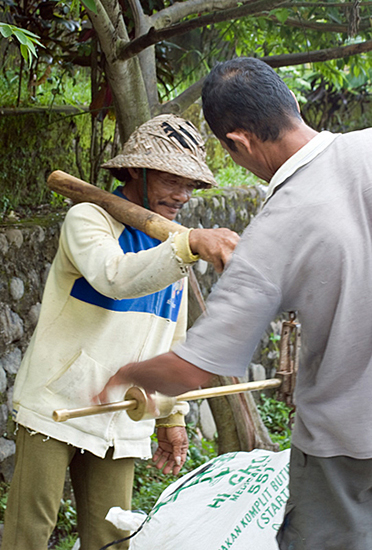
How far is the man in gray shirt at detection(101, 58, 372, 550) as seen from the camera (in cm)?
130

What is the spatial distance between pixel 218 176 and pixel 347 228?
14.8 ft

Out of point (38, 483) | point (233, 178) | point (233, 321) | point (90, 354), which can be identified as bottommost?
point (38, 483)

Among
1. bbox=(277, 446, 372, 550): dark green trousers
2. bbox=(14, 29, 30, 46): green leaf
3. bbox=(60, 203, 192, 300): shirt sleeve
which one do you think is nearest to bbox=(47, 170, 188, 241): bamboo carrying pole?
bbox=(60, 203, 192, 300): shirt sleeve

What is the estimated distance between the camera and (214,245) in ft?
6.27

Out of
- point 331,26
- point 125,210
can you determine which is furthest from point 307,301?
point 331,26

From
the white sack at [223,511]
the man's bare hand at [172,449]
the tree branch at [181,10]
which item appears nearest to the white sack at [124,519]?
the white sack at [223,511]

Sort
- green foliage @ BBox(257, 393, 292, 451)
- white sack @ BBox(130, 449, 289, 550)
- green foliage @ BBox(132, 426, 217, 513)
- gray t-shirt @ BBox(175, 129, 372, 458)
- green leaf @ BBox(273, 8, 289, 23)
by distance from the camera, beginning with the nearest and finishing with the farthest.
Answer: gray t-shirt @ BBox(175, 129, 372, 458) → white sack @ BBox(130, 449, 289, 550) → green leaf @ BBox(273, 8, 289, 23) → green foliage @ BBox(132, 426, 217, 513) → green foliage @ BBox(257, 393, 292, 451)

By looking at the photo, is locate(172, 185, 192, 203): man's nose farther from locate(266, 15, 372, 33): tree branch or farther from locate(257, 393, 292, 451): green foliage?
locate(257, 393, 292, 451): green foliage

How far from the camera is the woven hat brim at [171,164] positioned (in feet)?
7.49

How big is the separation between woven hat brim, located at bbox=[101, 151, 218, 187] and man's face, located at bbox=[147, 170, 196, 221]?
0.05 metres

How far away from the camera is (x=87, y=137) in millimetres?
4168

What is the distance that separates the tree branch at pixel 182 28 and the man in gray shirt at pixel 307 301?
4.07 ft

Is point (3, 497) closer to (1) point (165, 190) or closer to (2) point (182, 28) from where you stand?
(1) point (165, 190)

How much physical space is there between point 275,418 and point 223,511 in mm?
3056
